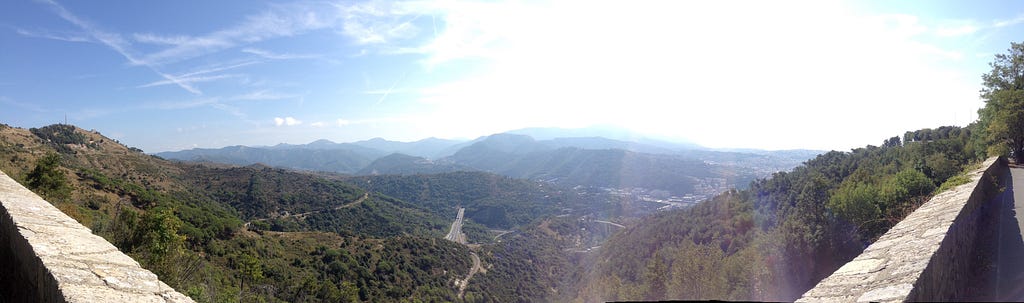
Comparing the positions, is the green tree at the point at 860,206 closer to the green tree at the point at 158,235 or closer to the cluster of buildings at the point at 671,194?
the green tree at the point at 158,235

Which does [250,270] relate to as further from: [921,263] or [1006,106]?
[1006,106]

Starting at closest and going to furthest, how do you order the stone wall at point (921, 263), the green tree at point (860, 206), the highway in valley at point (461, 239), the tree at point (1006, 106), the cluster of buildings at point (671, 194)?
the stone wall at point (921, 263) < the green tree at point (860, 206) < the tree at point (1006, 106) < the highway in valley at point (461, 239) < the cluster of buildings at point (671, 194)

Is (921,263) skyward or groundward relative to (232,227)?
skyward

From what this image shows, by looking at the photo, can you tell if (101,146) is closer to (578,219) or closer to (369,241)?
(369,241)

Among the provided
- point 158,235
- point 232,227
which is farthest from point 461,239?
point 158,235

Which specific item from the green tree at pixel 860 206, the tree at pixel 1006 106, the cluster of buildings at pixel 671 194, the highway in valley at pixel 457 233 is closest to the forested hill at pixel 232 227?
the highway in valley at pixel 457 233

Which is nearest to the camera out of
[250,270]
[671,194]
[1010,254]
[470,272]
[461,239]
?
[1010,254]

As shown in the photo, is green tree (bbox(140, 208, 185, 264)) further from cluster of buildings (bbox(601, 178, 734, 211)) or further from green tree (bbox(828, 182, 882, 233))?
cluster of buildings (bbox(601, 178, 734, 211))

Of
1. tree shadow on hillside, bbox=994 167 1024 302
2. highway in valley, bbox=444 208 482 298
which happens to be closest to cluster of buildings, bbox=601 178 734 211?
highway in valley, bbox=444 208 482 298
